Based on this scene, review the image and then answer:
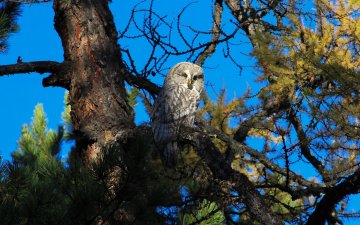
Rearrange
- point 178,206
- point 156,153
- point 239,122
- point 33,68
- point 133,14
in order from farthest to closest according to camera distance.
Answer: point 239,122 < point 156,153 < point 133,14 < point 33,68 < point 178,206

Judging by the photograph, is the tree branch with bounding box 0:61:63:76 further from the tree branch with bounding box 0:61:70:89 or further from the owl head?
the owl head

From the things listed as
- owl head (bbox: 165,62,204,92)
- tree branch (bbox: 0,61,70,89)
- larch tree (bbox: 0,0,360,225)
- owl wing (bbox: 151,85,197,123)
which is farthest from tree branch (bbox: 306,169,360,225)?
owl head (bbox: 165,62,204,92)

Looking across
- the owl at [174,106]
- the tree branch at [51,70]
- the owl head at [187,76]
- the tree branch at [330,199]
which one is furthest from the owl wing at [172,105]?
the tree branch at [330,199]

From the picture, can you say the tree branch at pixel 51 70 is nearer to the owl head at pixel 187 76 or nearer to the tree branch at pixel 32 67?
the tree branch at pixel 32 67

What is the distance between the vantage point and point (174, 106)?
14.9 ft

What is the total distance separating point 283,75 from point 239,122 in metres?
0.64

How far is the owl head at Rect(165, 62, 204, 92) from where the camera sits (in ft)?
15.9

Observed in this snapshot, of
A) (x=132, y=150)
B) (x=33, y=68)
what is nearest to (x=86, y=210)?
(x=132, y=150)

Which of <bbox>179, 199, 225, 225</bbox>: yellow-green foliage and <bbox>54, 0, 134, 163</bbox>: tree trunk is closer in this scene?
<bbox>179, 199, 225, 225</bbox>: yellow-green foliage

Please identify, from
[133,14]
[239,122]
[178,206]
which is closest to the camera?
[178,206]

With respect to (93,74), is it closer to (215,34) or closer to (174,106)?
(174,106)

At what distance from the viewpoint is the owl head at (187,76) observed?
4855mm

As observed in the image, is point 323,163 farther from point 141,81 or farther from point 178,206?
point 178,206

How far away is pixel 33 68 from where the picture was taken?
375 cm
